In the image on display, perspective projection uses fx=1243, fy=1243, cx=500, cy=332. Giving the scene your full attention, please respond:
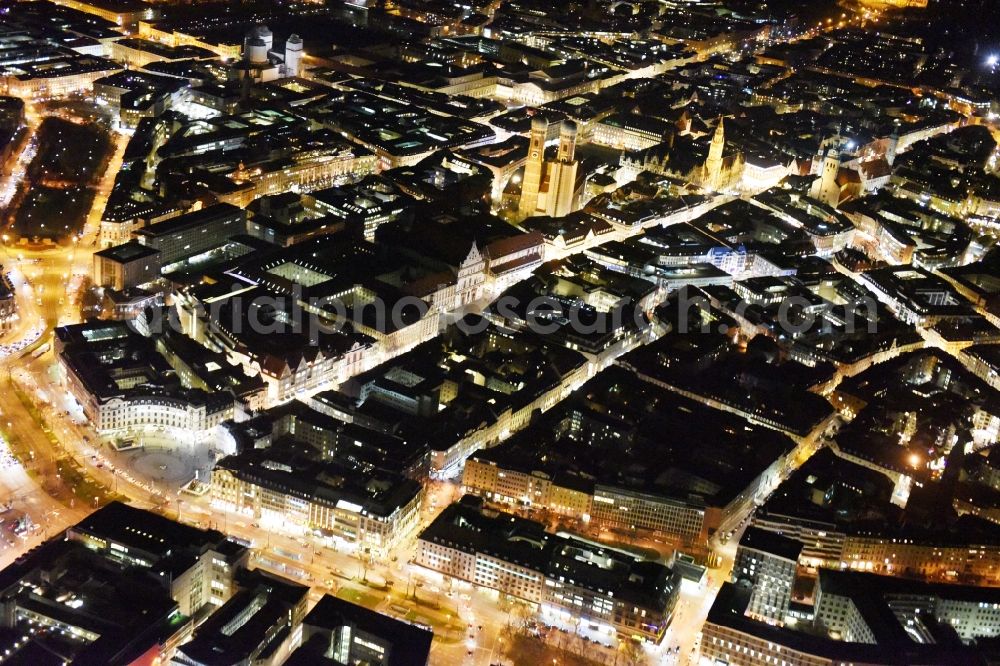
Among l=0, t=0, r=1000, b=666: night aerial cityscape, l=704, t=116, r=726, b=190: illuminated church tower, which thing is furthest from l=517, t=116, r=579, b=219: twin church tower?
l=704, t=116, r=726, b=190: illuminated church tower

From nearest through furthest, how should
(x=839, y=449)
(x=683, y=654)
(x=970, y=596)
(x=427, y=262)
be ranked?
(x=683, y=654), (x=970, y=596), (x=839, y=449), (x=427, y=262)

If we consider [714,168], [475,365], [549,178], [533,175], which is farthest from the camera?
[714,168]

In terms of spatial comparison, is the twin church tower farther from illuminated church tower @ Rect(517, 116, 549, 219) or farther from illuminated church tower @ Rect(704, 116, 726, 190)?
illuminated church tower @ Rect(704, 116, 726, 190)

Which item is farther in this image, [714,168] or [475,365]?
[714,168]

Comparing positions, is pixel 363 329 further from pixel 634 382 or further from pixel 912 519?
pixel 912 519

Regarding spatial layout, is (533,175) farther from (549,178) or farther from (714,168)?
(714,168)

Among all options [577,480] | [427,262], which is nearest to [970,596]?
[577,480]

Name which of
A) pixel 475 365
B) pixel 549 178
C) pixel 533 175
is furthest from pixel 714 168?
pixel 475 365

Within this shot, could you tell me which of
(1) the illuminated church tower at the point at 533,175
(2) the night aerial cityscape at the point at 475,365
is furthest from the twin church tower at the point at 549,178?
(2) the night aerial cityscape at the point at 475,365

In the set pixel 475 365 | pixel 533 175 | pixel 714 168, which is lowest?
pixel 475 365
